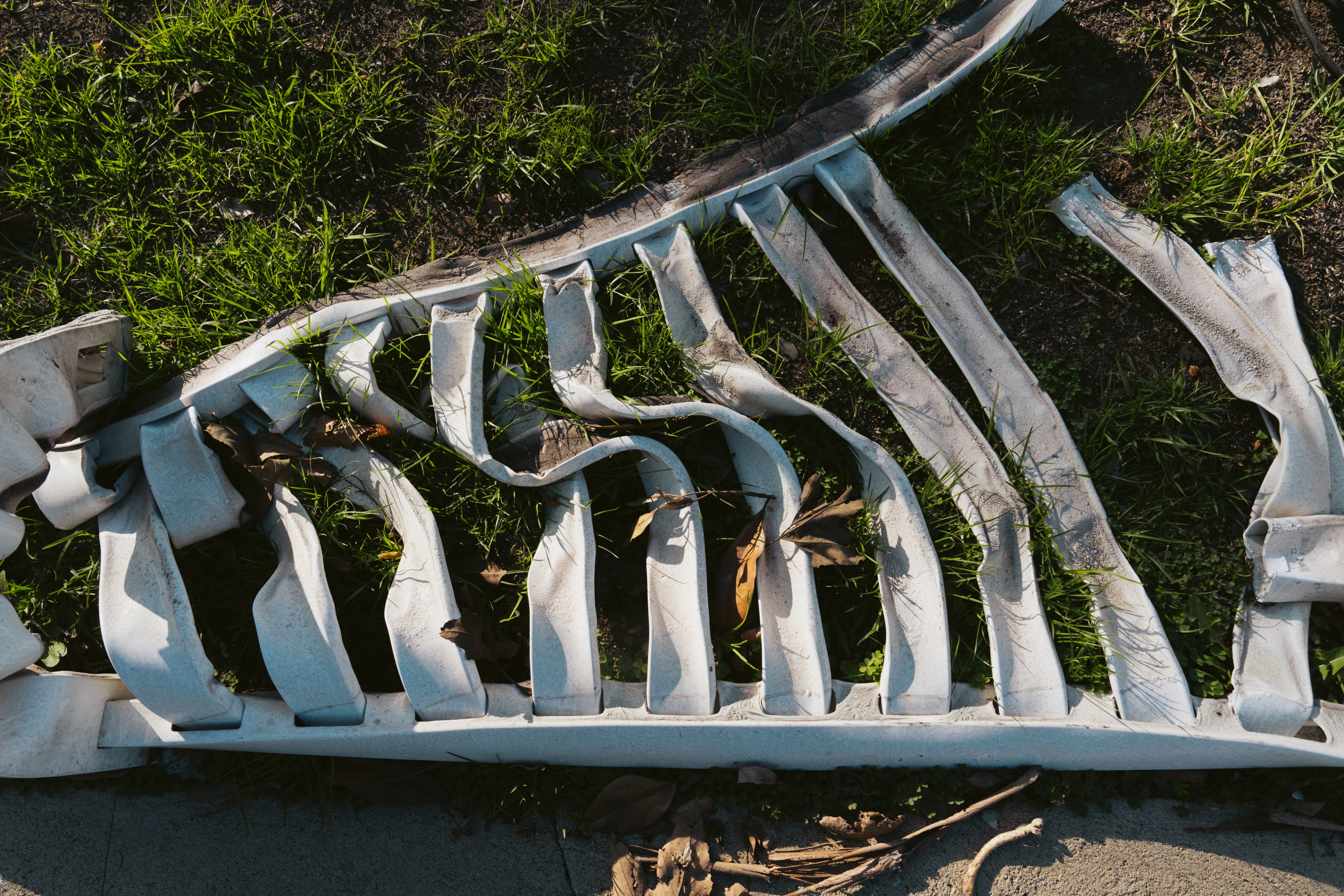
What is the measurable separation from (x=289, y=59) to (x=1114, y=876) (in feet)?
11.8

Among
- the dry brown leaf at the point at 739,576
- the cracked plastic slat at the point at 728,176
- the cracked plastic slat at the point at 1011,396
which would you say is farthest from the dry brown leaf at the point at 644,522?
the cracked plastic slat at the point at 1011,396

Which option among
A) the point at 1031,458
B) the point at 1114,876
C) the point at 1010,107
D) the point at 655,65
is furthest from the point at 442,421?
the point at 1114,876

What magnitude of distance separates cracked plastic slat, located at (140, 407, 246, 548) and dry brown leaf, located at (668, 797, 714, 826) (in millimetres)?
1526

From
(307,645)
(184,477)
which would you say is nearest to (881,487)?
(307,645)

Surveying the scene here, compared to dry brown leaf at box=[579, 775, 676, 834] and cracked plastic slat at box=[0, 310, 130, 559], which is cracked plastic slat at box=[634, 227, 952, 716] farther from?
cracked plastic slat at box=[0, 310, 130, 559]

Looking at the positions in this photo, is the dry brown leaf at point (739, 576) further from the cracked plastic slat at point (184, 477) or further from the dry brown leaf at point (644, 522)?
the cracked plastic slat at point (184, 477)

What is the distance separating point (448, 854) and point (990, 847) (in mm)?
1578

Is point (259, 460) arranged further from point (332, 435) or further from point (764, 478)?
point (764, 478)

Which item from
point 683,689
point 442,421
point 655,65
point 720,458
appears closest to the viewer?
point 683,689

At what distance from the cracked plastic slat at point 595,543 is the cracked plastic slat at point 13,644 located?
1.11 m

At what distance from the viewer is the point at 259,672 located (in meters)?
2.44

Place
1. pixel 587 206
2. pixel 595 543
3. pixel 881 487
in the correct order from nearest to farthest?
1. pixel 595 543
2. pixel 881 487
3. pixel 587 206

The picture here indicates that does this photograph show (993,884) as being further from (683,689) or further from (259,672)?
(259,672)

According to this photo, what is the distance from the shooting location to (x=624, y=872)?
2.30 metres
